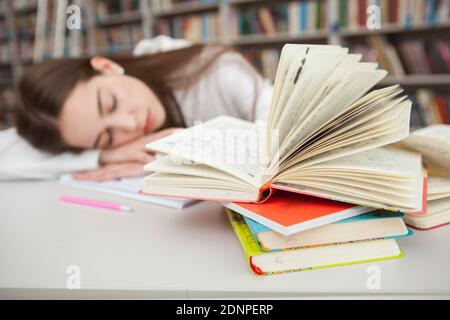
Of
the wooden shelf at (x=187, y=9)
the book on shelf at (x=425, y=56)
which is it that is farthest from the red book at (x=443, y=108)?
the wooden shelf at (x=187, y=9)

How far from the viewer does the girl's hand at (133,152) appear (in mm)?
906

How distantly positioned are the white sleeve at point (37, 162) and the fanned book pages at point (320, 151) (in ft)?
1.69

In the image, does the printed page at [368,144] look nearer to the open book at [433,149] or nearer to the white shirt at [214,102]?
the open book at [433,149]

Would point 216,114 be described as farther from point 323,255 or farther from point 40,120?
point 323,255

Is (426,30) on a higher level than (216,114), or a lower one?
higher

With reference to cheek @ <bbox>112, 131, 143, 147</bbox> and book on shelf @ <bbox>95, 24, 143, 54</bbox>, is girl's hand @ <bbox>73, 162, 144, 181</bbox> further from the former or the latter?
book on shelf @ <bbox>95, 24, 143, 54</bbox>

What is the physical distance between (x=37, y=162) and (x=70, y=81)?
0.22 m

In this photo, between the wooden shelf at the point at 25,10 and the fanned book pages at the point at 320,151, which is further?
the wooden shelf at the point at 25,10

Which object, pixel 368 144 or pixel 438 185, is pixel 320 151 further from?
pixel 438 185

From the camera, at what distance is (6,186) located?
85 cm

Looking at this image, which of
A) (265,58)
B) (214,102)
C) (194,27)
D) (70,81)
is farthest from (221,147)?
(194,27)

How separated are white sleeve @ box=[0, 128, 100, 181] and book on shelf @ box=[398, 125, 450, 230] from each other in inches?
28.5
